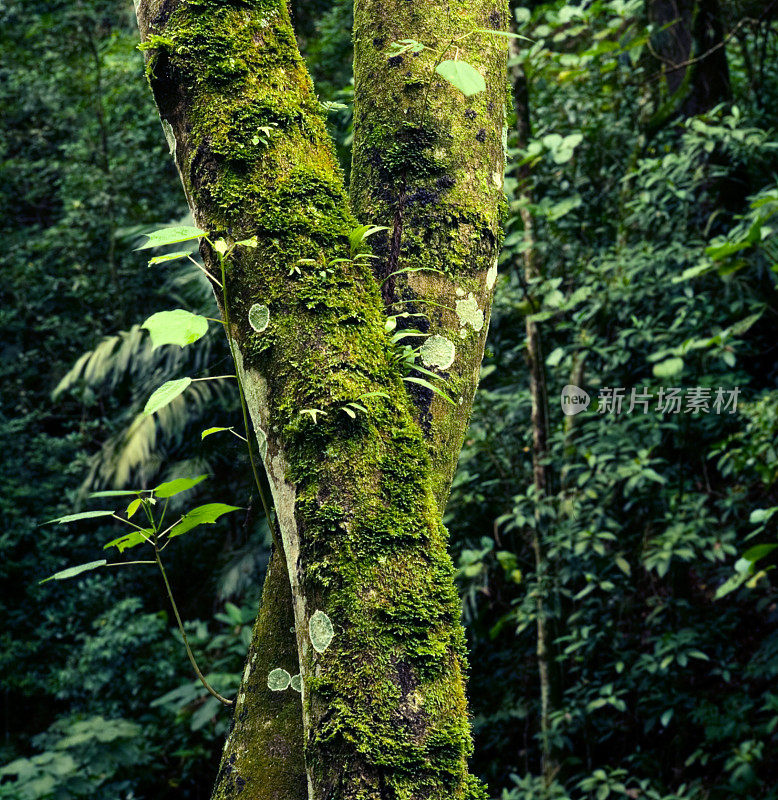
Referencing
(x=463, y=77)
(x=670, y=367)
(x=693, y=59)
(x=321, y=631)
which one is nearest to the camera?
(x=321, y=631)

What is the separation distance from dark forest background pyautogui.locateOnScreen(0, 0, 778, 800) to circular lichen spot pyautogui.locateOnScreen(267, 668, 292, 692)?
1.15 m

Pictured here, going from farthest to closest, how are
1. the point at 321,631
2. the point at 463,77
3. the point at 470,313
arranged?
the point at 470,313
the point at 463,77
the point at 321,631

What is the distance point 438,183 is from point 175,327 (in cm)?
36

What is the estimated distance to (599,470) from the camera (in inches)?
116

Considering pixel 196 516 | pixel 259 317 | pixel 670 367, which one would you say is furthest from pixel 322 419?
pixel 670 367

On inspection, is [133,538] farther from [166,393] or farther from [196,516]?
[166,393]

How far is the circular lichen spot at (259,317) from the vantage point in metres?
0.74

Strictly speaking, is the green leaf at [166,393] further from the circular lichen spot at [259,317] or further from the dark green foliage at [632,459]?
the dark green foliage at [632,459]

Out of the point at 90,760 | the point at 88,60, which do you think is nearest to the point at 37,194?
the point at 88,60

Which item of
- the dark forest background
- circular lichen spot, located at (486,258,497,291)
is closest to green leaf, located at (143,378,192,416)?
circular lichen spot, located at (486,258,497,291)

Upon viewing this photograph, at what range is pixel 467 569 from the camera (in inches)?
116

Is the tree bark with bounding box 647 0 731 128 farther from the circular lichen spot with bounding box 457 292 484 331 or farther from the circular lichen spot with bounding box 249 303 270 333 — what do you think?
the circular lichen spot with bounding box 249 303 270 333

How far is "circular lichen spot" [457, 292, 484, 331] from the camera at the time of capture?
34.3 inches

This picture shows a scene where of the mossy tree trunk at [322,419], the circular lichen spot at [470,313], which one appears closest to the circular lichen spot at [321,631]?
the mossy tree trunk at [322,419]
